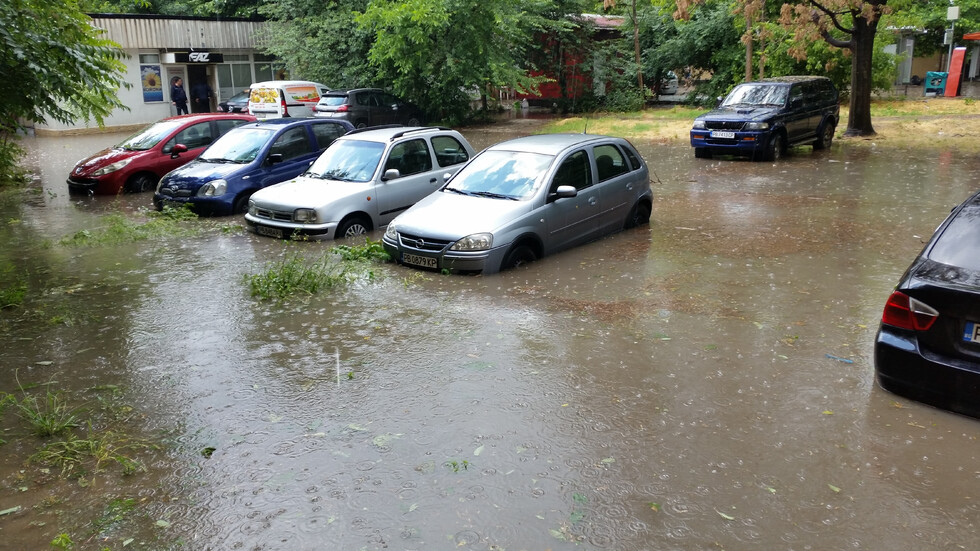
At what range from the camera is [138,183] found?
16312 millimetres

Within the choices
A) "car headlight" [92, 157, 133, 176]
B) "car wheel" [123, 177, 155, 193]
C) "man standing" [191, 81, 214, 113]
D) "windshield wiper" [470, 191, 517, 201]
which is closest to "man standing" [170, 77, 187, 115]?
"man standing" [191, 81, 214, 113]

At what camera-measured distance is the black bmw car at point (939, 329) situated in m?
5.00

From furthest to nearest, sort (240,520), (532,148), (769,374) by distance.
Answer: (532,148)
(769,374)
(240,520)

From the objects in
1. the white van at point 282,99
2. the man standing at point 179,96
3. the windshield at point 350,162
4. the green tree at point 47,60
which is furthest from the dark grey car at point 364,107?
the green tree at point 47,60

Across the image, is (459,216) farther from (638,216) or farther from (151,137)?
(151,137)

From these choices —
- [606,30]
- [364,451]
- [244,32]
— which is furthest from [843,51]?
[364,451]

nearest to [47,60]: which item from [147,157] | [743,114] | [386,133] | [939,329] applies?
[386,133]

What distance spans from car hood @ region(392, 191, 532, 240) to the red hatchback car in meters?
8.00

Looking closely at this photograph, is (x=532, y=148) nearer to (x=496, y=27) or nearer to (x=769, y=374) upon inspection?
(x=769, y=374)

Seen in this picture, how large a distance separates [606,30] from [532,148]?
28365 mm

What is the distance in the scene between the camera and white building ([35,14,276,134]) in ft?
107

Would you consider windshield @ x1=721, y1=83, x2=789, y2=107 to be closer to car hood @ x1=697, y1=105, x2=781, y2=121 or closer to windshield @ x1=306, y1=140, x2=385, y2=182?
car hood @ x1=697, y1=105, x2=781, y2=121

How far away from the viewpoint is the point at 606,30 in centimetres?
3688

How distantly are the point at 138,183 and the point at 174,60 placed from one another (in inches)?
812
